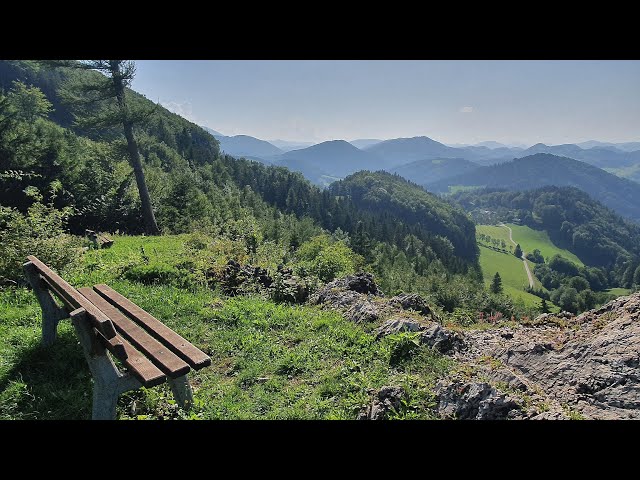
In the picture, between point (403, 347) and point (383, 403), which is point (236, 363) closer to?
point (383, 403)

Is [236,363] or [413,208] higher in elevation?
[413,208]

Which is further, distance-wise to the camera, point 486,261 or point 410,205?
point 410,205

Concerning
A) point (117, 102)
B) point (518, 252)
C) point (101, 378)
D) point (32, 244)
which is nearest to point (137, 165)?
point (117, 102)


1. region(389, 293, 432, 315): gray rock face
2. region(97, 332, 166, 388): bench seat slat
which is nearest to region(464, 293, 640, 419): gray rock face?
region(389, 293, 432, 315): gray rock face

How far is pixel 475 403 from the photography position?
492 centimetres

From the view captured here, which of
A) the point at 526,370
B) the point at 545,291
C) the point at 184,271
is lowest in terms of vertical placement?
the point at 545,291

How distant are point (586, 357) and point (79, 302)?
22.5 ft

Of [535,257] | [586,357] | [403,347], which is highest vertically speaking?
[586,357]

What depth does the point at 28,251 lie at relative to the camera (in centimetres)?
823
